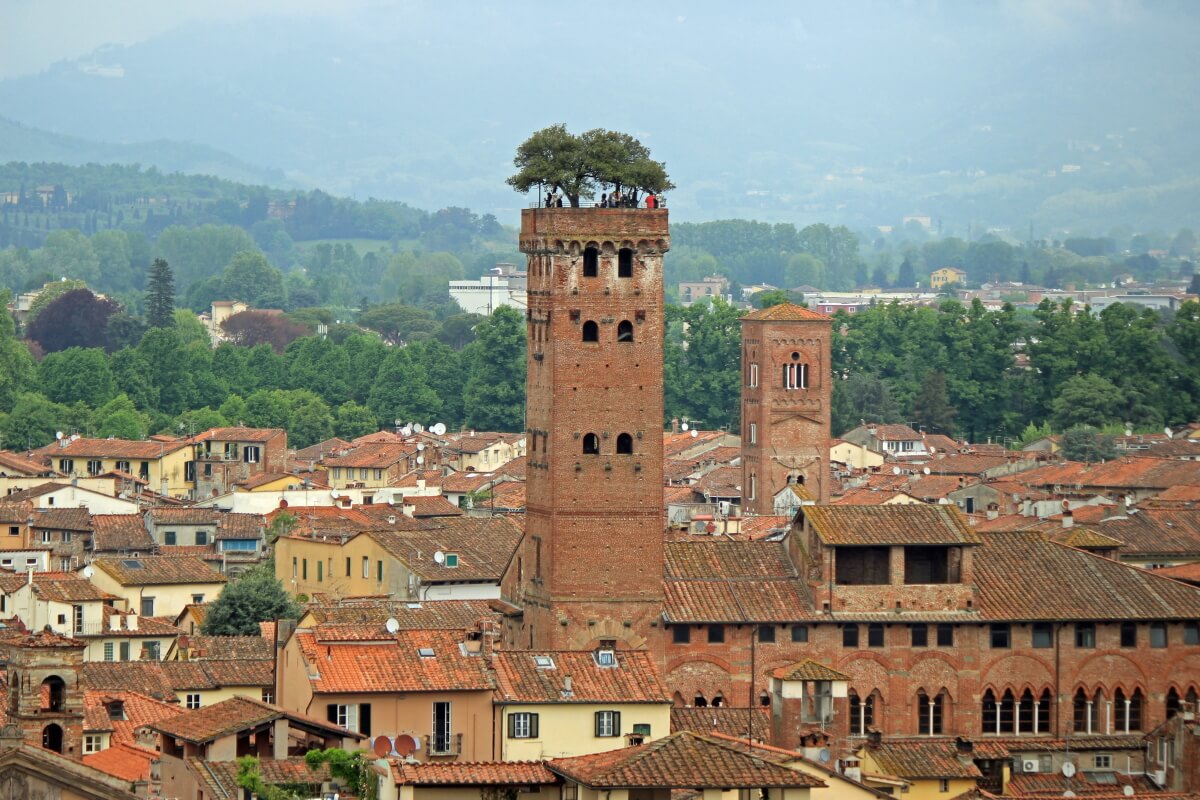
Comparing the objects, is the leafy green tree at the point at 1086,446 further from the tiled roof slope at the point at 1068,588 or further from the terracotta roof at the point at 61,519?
the tiled roof slope at the point at 1068,588

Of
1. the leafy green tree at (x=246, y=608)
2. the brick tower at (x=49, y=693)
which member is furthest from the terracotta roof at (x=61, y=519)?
the brick tower at (x=49, y=693)

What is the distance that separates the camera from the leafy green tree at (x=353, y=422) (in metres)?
132

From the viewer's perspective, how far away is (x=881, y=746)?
45.7 meters

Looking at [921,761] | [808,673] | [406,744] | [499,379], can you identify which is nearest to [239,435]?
[499,379]

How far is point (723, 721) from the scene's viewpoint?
159 ft

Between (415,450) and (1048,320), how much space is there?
33.0m

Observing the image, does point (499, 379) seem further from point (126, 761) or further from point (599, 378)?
point (126, 761)

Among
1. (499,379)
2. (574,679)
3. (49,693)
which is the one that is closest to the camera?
(49,693)

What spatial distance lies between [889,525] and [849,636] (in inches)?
77.2

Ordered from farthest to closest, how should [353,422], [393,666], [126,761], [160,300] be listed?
[160,300]
[353,422]
[393,666]
[126,761]

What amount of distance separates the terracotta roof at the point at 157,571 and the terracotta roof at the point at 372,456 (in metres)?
35.8

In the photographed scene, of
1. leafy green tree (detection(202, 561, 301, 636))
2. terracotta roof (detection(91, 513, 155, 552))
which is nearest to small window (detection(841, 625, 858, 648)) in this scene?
leafy green tree (detection(202, 561, 301, 636))

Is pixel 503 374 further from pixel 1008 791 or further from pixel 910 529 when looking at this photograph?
pixel 1008 791

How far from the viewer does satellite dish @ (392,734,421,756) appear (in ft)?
136
